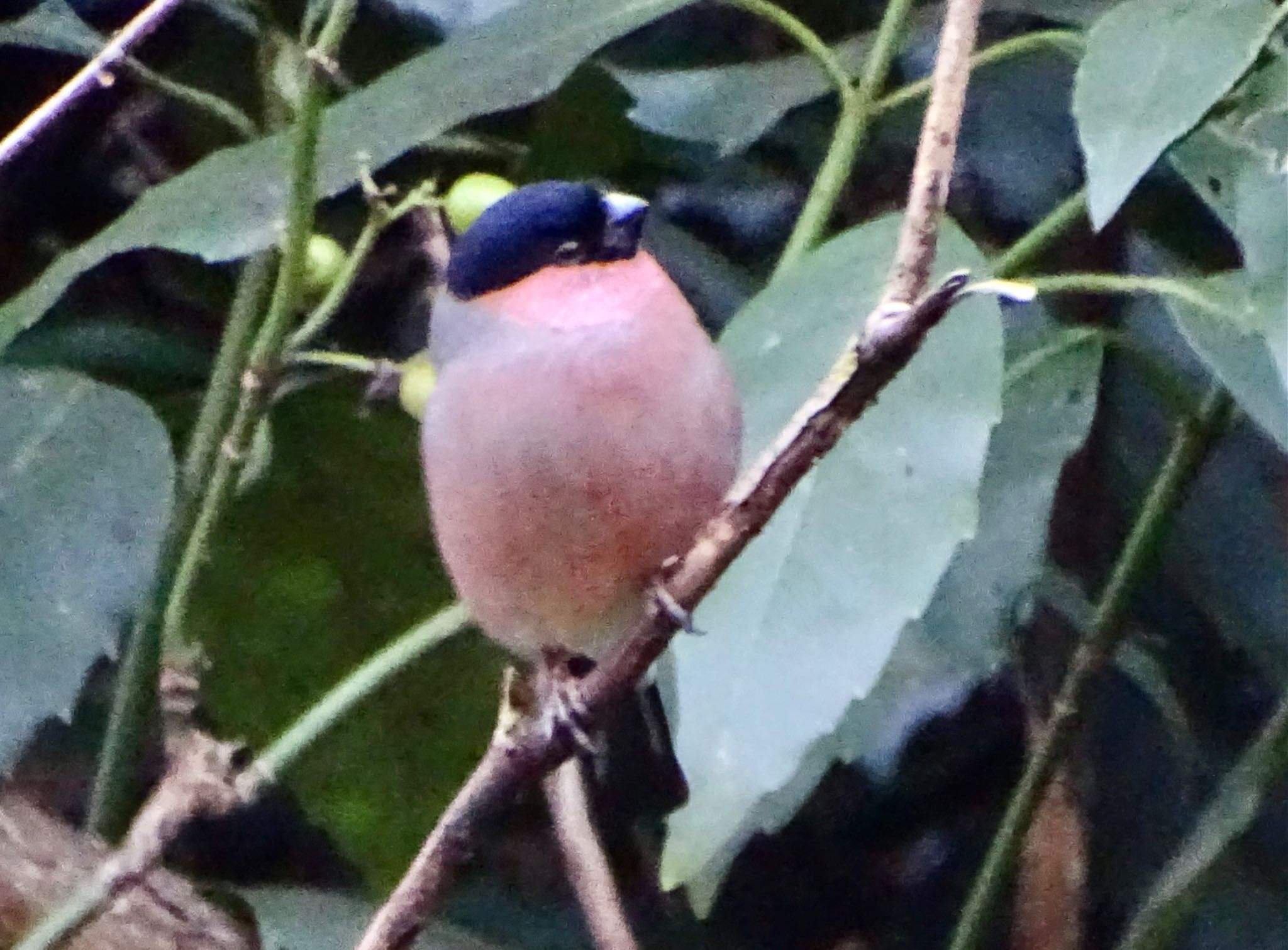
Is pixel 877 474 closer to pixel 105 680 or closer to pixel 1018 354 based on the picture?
pixel 1018 354

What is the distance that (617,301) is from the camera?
761mm

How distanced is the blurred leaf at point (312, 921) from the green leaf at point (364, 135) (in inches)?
15.0

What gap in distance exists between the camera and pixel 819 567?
0.70m

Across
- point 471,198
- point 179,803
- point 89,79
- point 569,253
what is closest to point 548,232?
point 569,253

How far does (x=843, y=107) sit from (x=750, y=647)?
0.36m

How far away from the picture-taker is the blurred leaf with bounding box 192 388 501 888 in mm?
1071

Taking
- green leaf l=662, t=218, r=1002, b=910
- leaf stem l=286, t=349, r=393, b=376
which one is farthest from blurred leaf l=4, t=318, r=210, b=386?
green leaf l=662, t=218, r=1002, b=910

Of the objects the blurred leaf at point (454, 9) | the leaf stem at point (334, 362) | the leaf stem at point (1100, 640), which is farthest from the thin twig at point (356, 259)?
the leaf stem at point (1100, 640)

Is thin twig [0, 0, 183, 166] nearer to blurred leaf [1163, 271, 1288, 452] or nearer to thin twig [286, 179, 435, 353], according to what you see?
thin twig [286, 179, 435, 353]

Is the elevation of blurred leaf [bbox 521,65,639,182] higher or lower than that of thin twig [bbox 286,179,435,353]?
lower

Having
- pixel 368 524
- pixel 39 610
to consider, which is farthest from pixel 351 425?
pixel 39 610

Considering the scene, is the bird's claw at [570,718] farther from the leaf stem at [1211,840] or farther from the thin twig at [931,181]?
the leaf stem at [1211,840]

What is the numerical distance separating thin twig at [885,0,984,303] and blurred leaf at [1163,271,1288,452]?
325 mm

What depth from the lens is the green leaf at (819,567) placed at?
0.66 meters
